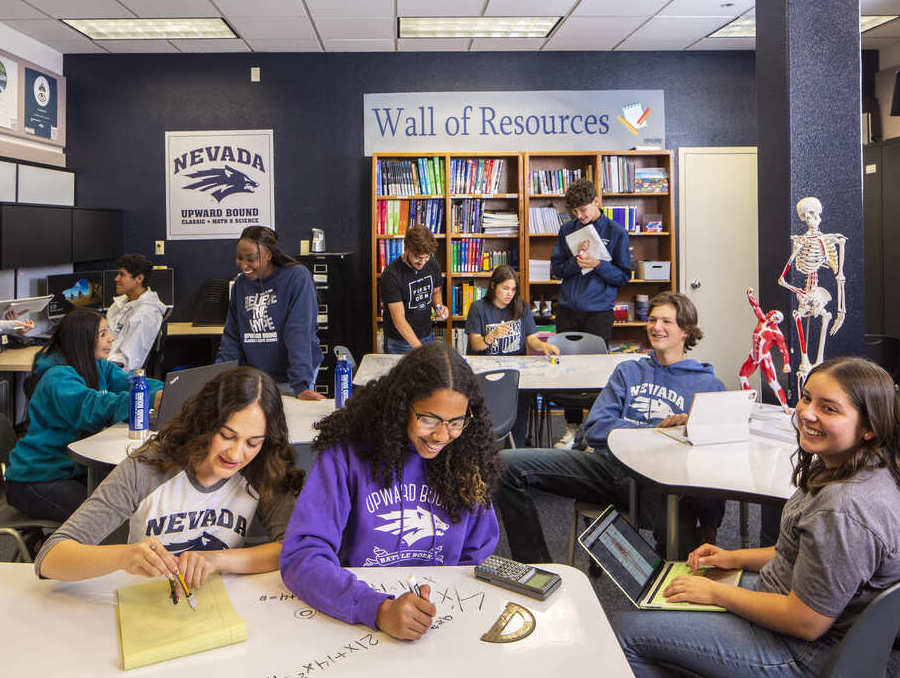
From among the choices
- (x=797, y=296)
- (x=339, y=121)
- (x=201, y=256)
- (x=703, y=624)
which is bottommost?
(x=703, y=624)

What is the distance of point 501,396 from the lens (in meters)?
3.38

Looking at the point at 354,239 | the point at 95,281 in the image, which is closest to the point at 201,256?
the point at 95,281

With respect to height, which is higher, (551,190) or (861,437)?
(551,190)

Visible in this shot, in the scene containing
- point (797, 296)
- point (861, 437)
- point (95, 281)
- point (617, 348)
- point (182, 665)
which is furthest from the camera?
point (617, 348)

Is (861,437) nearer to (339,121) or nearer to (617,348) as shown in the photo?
(617,348)

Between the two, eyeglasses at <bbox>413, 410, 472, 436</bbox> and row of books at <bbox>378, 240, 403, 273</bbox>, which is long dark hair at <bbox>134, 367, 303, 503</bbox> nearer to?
eyeglasses at <bbox>413, 410, 472, 436</bbox>

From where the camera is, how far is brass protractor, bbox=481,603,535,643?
1349 mm

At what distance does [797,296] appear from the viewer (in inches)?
125

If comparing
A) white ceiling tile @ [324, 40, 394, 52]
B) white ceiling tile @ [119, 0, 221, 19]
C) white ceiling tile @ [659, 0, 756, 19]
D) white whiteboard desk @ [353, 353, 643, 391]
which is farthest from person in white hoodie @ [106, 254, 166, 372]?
white ceiling tile @ [659, 0, 756, 19]

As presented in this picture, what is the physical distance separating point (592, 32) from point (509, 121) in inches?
39.5

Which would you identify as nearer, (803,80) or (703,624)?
(703,624)

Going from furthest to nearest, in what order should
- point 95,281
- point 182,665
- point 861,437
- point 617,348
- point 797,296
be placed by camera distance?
point 617,348 < point 95,281 < point 797,296 < point 861,437 < point 182,665

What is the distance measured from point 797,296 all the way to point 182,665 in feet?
9.15

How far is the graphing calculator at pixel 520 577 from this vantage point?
1.50 metres
